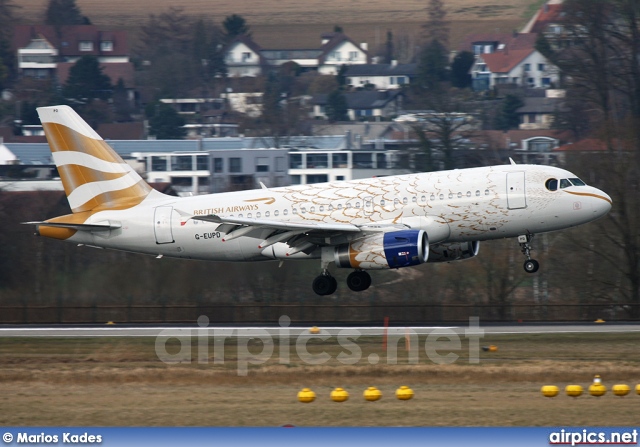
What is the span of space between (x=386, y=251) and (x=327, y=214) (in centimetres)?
335

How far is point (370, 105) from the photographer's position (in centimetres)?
17638

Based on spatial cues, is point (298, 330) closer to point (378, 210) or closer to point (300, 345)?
point (300, 345)

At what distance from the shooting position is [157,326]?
1688 inches

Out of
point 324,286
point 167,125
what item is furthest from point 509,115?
point 324,286

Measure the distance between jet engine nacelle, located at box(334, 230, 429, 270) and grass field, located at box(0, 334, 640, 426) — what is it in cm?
467

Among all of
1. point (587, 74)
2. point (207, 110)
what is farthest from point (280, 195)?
point (207, 110)

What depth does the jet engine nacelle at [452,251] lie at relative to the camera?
42562 mm

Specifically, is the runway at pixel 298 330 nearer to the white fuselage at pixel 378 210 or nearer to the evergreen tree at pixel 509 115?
the white fuselage at pixel 378 210

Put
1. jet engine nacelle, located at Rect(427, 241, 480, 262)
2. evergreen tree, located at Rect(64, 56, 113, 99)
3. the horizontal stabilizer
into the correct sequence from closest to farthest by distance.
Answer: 1. jet engine nacelle, located at Rect(427, 241, 480, 262)
2. the horizontal stabilizer
3. evergreen tree, located at Rect(64, 56, 113, 99)

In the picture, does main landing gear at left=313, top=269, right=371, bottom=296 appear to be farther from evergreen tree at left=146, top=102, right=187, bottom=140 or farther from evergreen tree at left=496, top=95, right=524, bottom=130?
evergreen tree at left=146, top=102, right=187, bottom=140

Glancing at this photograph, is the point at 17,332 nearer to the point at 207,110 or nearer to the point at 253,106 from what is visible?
the point at 253,106

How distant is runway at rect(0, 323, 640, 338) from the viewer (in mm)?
37719

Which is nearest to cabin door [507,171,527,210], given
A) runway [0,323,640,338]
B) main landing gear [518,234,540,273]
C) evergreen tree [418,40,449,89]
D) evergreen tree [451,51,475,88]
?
main landing gear [518,234,540,273]

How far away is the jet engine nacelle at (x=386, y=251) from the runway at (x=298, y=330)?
2.47 meters
